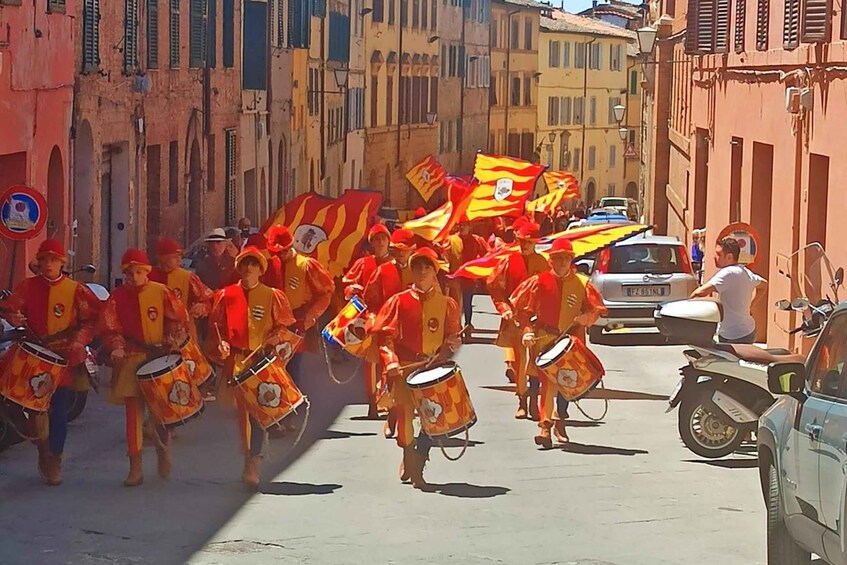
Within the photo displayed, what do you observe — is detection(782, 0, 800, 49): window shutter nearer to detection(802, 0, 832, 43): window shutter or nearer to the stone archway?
detection(802, 0, 832, 43): window shutter

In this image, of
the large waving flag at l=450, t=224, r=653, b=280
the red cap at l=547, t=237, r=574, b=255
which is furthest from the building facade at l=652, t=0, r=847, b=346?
the red cap at l=547, t=237, r=574, b=255

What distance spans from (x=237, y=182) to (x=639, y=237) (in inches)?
550

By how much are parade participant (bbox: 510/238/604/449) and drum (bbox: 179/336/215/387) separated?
3333mm

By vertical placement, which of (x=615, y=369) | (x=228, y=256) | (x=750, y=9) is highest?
(x=750, y=9)

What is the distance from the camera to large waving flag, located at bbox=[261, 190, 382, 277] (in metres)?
21.1

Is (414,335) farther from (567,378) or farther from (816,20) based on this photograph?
(816,20)

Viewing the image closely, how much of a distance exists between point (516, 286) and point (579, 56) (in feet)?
268

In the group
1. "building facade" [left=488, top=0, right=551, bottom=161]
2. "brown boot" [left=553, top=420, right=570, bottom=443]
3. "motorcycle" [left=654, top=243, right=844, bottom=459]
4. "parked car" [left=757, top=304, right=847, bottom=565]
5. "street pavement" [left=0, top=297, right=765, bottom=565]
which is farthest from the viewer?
"building facade" [left=488, top=0, right=551, bottom=161]

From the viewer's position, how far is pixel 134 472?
43.5 feet

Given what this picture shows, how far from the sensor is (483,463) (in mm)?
14750

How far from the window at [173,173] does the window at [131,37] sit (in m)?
3.93

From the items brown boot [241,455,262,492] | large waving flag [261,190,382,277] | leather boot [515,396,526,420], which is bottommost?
leather boot [515,396,526,420]

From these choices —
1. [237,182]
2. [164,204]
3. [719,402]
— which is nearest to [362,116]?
[237,182]

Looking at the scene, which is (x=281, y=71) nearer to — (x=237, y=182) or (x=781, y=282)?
(x=237, y=182)
